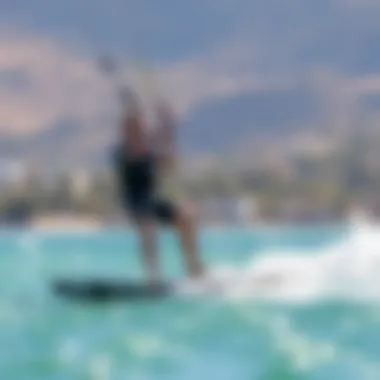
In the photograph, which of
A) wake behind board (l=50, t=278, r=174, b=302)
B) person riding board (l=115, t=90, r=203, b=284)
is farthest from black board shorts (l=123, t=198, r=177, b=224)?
wake behind board (l=50, t=278, r=174, b=302)

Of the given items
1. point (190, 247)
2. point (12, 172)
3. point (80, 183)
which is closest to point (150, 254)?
point (190, 247)

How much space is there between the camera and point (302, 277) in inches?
67.0

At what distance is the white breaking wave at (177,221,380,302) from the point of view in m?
1.69

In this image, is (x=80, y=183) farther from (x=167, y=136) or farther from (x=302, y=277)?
Answer: (x=302, y=277)

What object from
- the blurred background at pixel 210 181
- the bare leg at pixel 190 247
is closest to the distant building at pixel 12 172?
the blurred background at pixel 210 181

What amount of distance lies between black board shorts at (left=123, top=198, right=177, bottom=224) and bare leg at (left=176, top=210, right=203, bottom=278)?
3cm

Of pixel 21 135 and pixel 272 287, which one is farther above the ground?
pixel 21 135

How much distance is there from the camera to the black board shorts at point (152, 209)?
171 cm

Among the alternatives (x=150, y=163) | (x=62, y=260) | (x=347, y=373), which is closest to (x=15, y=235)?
(x=62, y=260)

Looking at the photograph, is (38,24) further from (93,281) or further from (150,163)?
(93,281)

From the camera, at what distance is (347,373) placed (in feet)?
5.40

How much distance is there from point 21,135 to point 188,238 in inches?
14.0

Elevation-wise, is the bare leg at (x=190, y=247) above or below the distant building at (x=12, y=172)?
below

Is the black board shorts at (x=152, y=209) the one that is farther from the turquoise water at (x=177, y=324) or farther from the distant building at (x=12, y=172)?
the distant building at (x=12, y=172)
